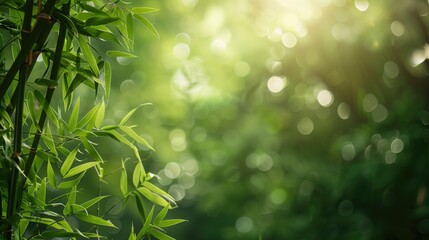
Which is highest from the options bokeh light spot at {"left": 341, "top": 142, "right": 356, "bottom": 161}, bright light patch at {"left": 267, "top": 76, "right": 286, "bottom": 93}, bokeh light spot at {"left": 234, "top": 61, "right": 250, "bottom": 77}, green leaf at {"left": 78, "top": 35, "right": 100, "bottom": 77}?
bokeh light spot at {"left": 234, "top": 61, "right": 250, "bottom": 77}

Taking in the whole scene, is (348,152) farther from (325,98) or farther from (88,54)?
(88,54)

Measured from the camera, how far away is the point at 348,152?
463 cm

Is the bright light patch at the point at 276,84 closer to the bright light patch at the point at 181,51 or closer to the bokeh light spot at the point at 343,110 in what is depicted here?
the bokeh light spot at the point at 343,110

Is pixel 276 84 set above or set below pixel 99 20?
above

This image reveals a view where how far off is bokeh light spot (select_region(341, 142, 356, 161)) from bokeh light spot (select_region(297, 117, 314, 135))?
0.56 m

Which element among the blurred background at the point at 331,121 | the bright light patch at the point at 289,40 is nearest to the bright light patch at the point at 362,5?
the blurred background at the point at 331,121

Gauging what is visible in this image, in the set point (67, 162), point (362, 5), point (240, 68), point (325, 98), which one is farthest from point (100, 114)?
point (240, 68)

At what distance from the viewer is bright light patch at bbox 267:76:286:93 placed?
16.4 ft

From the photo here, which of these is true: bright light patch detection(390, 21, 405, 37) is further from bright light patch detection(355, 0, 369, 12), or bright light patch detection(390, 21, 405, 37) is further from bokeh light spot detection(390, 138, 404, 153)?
bokeh light spot detection(390, 138, 404, 153)

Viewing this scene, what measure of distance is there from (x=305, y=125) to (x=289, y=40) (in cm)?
81

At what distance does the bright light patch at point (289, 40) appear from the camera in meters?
4.68

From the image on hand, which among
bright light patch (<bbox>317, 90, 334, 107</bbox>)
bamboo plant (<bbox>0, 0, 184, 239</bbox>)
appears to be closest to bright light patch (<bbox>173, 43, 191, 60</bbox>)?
bright light patch (<bbox>317, 90, 334, 107</bbox>)

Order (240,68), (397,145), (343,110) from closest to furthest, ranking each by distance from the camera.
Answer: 1. (397,145)
2. (343,110)
3. (240,68)

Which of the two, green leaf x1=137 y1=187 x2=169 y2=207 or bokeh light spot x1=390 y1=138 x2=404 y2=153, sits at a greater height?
bokeh light spot x1=390 y1=138 x2=404 y2=153
